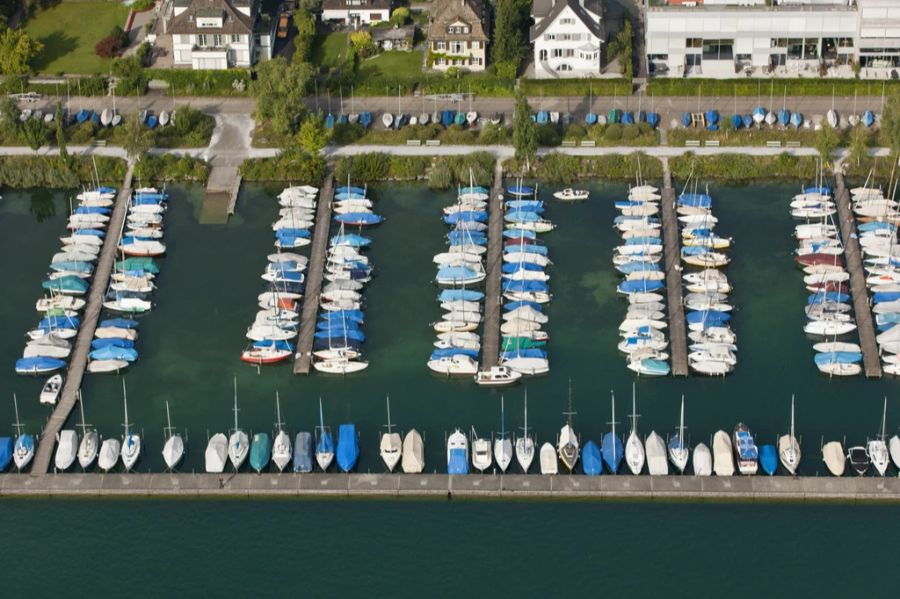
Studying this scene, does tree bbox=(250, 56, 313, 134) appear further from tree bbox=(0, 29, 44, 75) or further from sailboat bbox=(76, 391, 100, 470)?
sailboat bbox=(76, 391, 100, 470)

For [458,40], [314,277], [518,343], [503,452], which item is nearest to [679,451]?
[503,452]

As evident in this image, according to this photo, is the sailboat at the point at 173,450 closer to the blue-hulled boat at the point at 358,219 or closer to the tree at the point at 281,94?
the blue-hulled boat at the point at 358,219

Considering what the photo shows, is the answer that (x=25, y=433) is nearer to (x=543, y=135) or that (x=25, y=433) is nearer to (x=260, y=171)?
(x=260, y=171)

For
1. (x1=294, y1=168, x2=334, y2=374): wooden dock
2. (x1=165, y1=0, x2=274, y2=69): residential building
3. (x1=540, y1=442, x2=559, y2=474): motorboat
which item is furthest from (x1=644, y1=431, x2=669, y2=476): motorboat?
(x1=165, y1=0, x2=274, y2=69): residential building

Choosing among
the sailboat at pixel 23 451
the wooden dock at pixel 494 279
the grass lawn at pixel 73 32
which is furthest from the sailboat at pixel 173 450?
the grass lawn at pixel 73 32

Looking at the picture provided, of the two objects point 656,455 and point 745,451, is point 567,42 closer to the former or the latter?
point 656,455

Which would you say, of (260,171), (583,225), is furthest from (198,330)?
(583,225)
